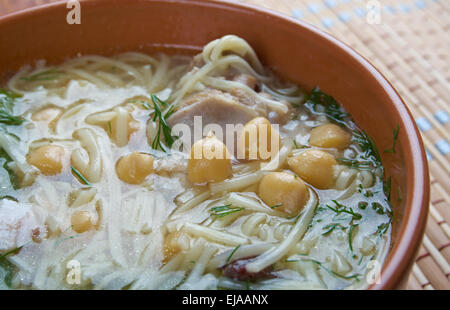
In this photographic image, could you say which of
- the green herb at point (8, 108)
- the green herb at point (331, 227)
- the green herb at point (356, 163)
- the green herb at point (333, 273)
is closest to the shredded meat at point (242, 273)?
the green herb at point (333, 273)

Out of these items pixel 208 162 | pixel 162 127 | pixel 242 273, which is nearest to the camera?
pixel 242 273

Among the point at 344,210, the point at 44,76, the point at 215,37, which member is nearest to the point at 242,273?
the point at 344,210

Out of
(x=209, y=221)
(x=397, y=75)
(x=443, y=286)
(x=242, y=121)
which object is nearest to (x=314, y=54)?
(x=242, y=121)

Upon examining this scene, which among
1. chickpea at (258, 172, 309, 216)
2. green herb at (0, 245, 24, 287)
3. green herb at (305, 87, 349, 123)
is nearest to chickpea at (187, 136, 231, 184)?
chickpea at (258, 172, 309, 216)

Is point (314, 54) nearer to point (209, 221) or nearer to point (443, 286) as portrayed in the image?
point (209, 221)

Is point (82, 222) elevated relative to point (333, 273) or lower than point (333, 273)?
elevated

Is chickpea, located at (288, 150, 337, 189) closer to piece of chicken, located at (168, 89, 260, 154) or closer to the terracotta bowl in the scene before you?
the terracotta bowl

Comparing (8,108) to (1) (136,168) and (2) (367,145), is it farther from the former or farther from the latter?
(2) (367,145)

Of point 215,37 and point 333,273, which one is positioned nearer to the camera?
point 333,273
